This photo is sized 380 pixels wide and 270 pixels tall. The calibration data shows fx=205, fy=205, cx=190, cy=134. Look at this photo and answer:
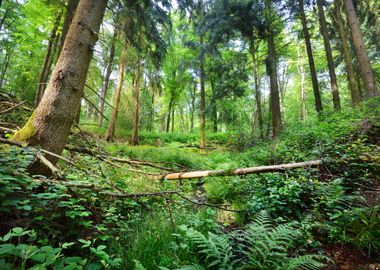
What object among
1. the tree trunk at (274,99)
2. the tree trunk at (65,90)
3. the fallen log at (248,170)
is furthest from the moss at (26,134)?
the tree trunk at (274,99)

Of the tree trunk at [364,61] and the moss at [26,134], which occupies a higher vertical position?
the tree trunk at [364,61]

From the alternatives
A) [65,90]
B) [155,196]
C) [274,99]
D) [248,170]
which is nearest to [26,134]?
[65,90]

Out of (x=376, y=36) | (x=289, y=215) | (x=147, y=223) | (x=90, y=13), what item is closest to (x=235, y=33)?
(x=376, y=36)

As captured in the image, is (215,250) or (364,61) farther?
(364,61)

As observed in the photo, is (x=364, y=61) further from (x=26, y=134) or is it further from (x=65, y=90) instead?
(x=26, y=134)

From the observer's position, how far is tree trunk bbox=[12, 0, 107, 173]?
7.92ft

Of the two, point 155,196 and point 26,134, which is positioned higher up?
point 26,134

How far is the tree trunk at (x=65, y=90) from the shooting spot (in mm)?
2414

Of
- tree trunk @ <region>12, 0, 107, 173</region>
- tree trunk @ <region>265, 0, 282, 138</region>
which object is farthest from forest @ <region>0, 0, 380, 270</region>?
tree trunk @ <region>265, 0, 282, 138</region>

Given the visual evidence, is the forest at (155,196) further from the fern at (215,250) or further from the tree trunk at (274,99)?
the tree trunk at (274,99)

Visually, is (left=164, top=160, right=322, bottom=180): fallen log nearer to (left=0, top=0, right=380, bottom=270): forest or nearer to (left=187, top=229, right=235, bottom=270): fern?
(left=0, top=0, right=380, bottom=270): forest

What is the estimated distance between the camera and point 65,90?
102 inches

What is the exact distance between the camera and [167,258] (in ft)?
5.65

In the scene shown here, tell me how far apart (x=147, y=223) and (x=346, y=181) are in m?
3.25
